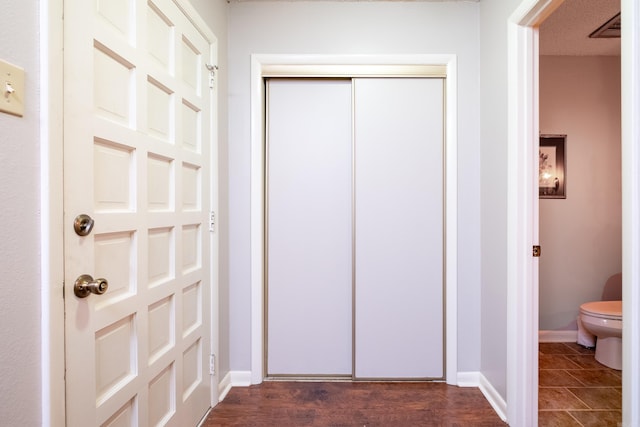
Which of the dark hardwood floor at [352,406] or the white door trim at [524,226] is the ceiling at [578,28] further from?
the dark hardwood floor at [352,406]

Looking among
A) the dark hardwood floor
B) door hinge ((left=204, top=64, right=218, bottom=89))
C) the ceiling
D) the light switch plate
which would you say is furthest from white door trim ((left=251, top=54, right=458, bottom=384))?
the light switch plate

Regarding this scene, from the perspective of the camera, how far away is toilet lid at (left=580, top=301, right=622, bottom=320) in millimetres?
2434

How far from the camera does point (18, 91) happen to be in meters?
0.79

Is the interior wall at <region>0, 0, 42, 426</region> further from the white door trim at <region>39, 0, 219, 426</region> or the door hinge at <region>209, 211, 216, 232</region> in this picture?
the door hinge at <region>209, 211, 216, 232</region>

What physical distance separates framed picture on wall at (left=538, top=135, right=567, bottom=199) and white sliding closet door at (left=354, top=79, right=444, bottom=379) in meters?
1.46

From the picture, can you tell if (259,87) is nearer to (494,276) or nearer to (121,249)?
(121,249)

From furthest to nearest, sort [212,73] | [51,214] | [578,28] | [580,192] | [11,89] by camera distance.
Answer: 1. [580,192]
2. [578,28]
3. [212,73]
4. [51,214]
5. [11,89]

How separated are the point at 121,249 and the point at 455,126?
2057 mm

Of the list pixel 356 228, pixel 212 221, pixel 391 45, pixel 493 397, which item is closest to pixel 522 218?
pixel 356 228

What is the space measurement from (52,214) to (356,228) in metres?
1.70

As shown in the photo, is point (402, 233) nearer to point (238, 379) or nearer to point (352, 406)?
point (352, 406)

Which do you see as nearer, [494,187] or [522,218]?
[522,218]

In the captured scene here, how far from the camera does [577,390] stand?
2152mm

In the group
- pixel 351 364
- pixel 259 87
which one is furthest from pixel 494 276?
pixel 259 87
